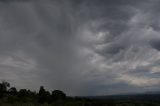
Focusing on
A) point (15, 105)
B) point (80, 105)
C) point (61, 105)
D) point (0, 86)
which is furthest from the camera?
point (0, 86)

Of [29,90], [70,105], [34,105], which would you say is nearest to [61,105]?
[70,105]

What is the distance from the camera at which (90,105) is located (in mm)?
149500

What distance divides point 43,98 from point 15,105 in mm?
54229

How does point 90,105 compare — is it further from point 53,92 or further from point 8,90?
point 8,90

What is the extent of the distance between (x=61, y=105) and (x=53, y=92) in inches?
2183

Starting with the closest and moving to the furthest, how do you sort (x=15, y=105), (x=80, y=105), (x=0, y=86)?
(x=15, y=105)
(x=80, y=105)
(x=0, y=86)

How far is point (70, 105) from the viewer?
132 m

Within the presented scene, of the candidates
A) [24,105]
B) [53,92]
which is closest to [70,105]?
[24,105]

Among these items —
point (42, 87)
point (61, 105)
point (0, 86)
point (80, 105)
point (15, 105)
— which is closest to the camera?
point (15, 105)

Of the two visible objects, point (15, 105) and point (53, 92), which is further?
point (53, 92)

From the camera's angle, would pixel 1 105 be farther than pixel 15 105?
No

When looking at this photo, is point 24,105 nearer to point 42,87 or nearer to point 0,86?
point 0,86

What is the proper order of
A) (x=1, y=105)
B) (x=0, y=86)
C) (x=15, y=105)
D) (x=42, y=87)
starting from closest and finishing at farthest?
(x=1, y=105) < (x=15, y=105) < (x=0, y=86) < (x=42, y=87)

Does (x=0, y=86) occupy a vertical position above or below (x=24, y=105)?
above
